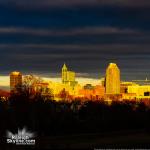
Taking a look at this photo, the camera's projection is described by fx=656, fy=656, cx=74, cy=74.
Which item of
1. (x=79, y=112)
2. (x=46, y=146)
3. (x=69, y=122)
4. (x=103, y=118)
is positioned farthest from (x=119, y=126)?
(x=46, y=146)

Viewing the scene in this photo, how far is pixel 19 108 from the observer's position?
112m

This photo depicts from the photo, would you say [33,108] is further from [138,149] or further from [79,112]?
[138,149]

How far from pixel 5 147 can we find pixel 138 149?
13381mm

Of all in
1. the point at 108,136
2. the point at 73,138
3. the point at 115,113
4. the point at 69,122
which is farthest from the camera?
the point at 115,113

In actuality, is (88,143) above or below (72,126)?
below

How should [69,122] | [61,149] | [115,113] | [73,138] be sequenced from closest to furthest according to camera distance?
[61,149]
[73,138]
[69,122]
[115,113]

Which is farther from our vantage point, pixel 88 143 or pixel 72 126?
pixel 72 126

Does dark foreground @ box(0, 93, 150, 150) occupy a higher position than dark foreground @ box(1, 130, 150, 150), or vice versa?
dark foreground @ box(0, 93, 150, 150)

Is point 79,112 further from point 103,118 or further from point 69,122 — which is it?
point 69,122

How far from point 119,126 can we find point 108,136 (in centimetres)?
2415

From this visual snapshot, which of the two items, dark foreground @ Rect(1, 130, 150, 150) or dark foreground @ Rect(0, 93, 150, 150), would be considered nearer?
dark foreground @ Rect(1, 130, 150, 150)

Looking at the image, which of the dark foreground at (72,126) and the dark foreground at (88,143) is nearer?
the dark foreground at (88,143)

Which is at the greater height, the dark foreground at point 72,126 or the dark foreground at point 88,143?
the dark foreground at point 72,126

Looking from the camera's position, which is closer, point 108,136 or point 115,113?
point 108,136
